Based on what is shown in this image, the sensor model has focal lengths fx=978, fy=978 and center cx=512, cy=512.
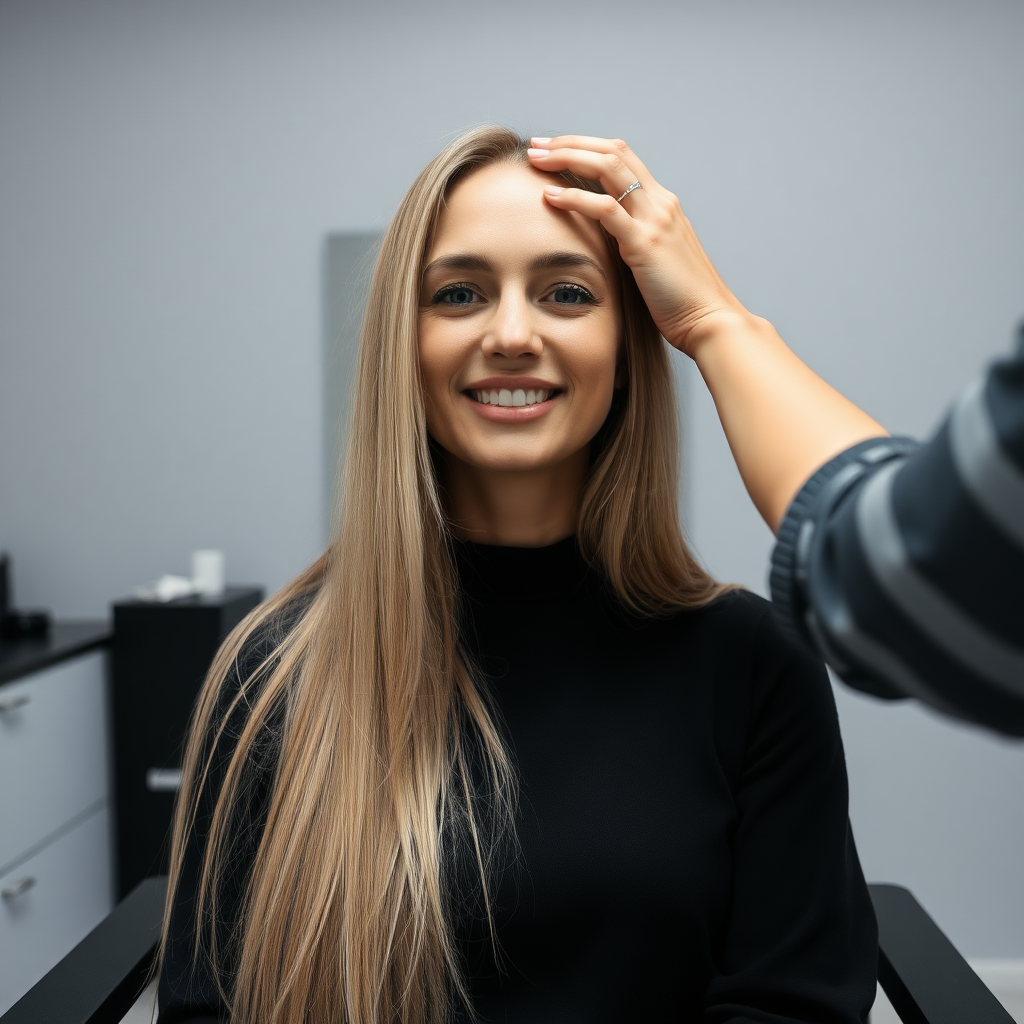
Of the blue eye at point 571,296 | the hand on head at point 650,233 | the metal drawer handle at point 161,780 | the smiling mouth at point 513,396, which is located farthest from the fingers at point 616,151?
the metal drawer handle at point 161,780

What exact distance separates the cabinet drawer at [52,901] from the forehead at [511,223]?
6.60 ft

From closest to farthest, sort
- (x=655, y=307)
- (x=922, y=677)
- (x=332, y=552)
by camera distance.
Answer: (x=922, y=677) < (x=655, y=307) < (x=332, y=552)

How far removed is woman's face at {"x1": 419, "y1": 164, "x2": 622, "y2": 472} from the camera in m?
1.13

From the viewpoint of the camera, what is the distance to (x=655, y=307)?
1047mm

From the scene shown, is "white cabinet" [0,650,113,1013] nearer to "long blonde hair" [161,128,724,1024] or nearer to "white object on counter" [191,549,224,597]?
"white object on counter" [191,549,224,597]

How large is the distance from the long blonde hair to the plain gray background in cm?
177

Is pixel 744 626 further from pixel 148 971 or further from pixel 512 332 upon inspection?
pixel 148 971

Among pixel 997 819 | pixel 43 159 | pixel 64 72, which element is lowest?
pixel 997 819

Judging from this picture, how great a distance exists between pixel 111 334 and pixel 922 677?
10.0ft

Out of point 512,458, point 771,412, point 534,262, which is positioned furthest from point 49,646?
point 771,412

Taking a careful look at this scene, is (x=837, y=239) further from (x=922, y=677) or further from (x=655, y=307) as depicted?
(x=922, y=677)

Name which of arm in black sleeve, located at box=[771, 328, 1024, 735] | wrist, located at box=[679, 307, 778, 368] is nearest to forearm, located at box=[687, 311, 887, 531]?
wrist, located at box=[679, 307, 778, 368]

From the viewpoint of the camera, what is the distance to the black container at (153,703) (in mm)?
2775

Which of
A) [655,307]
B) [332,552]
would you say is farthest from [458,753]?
[655,307]
